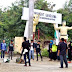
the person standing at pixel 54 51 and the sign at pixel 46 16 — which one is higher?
the sign at pixel 46 16

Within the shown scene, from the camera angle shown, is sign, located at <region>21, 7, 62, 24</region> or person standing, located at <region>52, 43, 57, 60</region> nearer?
person standing, located at <region>52, 43, 57, 60</region>

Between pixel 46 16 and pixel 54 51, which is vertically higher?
pixel 46 16

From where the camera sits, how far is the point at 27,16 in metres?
18.4

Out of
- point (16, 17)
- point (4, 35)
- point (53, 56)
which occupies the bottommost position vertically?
point (53, 56)

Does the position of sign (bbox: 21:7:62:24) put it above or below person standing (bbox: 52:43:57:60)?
above

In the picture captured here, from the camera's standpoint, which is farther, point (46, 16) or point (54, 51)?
point (46, 16)

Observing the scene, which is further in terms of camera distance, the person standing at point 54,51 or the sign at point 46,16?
the sign at point 46,16

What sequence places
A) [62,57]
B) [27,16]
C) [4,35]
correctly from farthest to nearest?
[4,35] → [27,16] → [62,57]

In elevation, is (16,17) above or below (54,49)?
above

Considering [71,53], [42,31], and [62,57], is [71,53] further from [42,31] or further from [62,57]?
[42,31]

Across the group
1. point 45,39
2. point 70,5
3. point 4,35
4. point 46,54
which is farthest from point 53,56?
point 70,5

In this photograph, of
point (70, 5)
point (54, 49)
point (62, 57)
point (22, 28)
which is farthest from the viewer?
point (70, 5)

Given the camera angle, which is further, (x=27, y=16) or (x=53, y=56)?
(x=27, y=16)

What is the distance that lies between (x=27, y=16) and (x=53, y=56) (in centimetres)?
419
